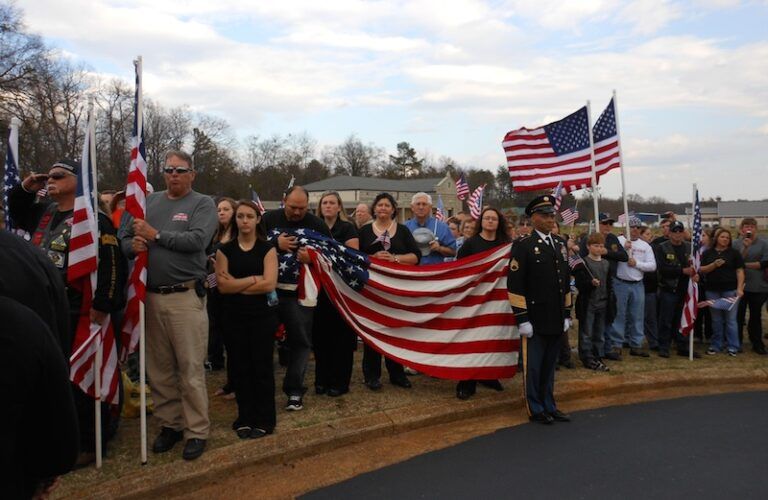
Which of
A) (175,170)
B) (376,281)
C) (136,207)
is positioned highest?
(175,170)

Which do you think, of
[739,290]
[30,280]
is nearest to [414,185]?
[739,290]

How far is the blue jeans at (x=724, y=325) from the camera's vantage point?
787 cm

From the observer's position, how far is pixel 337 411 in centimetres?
515

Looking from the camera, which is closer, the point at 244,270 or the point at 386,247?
the point at 244,270

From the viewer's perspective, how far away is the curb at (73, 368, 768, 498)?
3.70m

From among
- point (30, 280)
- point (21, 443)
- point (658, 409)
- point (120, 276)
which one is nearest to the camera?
point (21, 443)

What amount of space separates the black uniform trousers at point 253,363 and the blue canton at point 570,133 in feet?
17.1

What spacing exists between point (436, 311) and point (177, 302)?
114 inches

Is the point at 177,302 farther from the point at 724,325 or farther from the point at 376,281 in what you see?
the point at 724,325

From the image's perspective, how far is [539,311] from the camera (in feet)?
17.0

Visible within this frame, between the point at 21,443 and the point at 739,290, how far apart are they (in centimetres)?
892

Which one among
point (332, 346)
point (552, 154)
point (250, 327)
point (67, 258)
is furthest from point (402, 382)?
point (552, 154)

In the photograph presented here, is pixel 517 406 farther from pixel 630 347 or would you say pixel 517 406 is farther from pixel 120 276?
pixel 120 276

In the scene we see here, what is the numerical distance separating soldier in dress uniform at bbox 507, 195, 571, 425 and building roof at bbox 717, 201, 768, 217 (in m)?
109
